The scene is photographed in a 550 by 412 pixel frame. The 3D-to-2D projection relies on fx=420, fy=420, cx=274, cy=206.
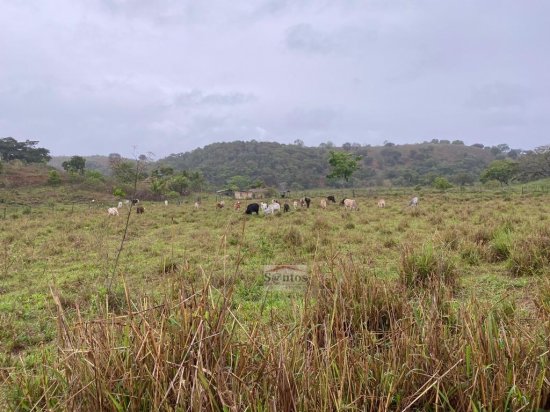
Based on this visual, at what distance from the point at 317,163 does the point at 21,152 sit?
2271 inches

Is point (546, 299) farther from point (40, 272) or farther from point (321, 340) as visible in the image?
point (40, 272)

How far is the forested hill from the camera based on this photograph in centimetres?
8446

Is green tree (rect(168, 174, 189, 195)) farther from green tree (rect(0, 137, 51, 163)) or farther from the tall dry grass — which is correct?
the tall dry grass

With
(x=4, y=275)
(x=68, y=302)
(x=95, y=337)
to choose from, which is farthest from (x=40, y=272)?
(x=95, y=337)

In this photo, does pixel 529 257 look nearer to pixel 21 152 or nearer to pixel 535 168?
pixel 535 168

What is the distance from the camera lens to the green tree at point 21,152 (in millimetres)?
66875

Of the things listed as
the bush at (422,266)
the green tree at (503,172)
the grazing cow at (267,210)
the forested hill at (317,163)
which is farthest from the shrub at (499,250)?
the forested hill at (317,163)

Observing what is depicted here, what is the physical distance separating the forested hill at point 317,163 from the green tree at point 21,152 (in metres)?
21.1

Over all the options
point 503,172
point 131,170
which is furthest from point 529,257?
point 503,172

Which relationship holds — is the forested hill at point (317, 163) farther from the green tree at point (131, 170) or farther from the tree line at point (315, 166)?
the green tree at point (131, 170)

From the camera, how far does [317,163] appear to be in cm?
9531

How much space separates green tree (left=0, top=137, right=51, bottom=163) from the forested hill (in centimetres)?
2111

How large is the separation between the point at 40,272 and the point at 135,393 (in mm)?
7631

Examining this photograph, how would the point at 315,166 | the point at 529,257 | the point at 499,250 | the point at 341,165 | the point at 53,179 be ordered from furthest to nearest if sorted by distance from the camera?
the point at 315,166 < the point at 53,179 < the point at 341,165 < the point at 499,250 < the point at 529,257
